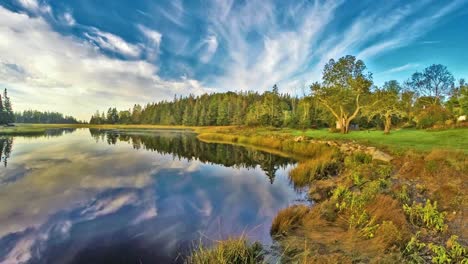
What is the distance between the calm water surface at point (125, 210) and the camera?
5.56 m

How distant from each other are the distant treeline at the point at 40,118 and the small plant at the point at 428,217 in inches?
7324

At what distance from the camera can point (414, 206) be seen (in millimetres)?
6641

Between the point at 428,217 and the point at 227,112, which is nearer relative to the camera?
the point at 428,217

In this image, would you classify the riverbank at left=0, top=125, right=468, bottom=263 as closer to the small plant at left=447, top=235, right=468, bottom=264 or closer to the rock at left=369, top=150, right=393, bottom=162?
the small plant at left=447, top=235, right=468, bottom=264

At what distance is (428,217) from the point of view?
19.1 ft

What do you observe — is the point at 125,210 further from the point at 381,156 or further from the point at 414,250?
the point at 381,156

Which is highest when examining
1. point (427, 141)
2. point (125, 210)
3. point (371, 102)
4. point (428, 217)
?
point (371, 102)

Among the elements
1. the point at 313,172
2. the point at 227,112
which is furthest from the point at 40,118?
the point at 313,172

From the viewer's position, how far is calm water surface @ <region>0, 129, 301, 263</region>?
5562 millimetres

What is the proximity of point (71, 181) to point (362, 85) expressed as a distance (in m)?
31.6

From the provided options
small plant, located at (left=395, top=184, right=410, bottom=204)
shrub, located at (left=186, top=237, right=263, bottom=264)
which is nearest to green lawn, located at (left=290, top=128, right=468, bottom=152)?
small plant, located at (left=395, top=184, right=410, bottom=204)

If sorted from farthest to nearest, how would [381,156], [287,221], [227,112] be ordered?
[227,112]
[381,156]
[287,221]

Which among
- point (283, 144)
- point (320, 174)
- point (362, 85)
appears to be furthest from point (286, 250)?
point (362, 85)

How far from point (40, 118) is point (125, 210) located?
622 ft
